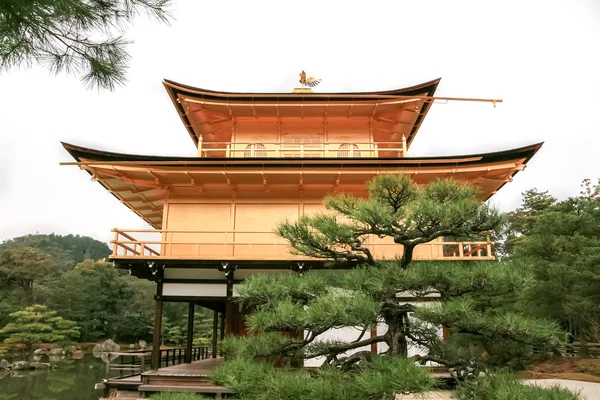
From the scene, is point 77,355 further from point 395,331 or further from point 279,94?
point 395,331

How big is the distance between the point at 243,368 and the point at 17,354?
28.0 m

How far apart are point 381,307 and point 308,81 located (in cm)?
1083

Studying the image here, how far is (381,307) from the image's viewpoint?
3980 mm

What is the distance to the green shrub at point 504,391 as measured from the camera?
3.04 metres

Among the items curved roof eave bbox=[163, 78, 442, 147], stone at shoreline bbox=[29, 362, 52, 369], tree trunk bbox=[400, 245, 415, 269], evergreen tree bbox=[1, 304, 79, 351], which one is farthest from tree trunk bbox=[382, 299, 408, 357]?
evergreen tree bbox=[1, 304, 79, 351]

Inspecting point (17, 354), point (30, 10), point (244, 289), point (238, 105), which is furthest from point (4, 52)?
point (17, 354)

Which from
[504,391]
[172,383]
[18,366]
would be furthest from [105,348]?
[504,391]

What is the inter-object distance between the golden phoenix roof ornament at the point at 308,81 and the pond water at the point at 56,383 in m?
12.3

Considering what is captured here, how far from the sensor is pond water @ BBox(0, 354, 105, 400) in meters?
15.2

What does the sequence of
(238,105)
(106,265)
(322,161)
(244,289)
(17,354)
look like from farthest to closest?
1. (106,265)
2. (17,354)
3. (238,105)
4. (322,161)
5. (244,289)

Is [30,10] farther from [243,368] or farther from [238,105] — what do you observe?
[238,105]

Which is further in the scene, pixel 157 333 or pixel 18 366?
pixel 18 366

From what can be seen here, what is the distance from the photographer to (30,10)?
243 centimetres

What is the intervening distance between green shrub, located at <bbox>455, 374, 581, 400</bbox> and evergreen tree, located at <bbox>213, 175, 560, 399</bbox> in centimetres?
40
